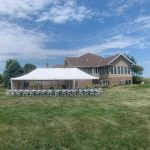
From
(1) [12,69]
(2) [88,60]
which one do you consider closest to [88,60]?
(2) [88,60]

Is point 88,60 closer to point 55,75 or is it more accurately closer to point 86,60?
point 86,60

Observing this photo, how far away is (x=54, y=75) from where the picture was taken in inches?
1512

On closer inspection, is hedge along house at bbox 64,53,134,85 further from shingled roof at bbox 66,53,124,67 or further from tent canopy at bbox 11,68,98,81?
tent canopy at bbox 11,68,98,81

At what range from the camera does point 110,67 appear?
5444cm

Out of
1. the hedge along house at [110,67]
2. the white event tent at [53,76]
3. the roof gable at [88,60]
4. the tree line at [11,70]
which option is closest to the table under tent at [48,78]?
the white event tent at [53,76]

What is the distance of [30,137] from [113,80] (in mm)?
42375

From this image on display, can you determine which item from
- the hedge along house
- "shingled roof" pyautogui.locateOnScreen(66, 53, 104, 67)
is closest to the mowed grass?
the hedge along house

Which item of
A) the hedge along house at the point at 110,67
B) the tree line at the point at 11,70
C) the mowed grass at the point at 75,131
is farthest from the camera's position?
the tree line at the point at 11,70

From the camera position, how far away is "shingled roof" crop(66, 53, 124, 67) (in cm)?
5723

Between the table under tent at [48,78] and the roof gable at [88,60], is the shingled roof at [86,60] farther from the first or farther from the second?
the table under tent at [48,78]

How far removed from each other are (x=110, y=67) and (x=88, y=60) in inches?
239

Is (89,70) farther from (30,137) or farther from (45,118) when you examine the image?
(30,137)

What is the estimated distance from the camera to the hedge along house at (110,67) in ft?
179

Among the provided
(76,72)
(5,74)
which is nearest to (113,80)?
(76,72)
